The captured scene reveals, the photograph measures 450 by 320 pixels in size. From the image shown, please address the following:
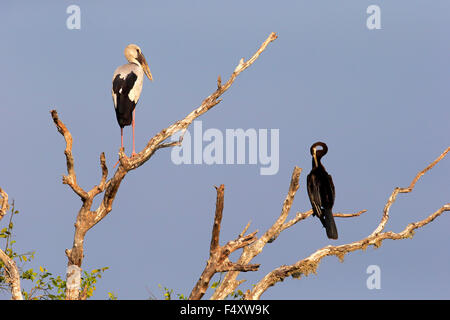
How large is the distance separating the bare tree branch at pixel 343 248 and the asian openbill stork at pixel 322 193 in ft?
2.46

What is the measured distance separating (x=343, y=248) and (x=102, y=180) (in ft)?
12.4

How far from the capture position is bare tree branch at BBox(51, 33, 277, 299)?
1188cm

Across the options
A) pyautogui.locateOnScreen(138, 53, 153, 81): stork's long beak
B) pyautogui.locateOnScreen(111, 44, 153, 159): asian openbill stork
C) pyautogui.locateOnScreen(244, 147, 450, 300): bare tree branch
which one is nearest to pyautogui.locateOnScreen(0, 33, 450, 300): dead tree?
pyautogui.locateOnScreen(244, 147, 450, 300): bare tree branch

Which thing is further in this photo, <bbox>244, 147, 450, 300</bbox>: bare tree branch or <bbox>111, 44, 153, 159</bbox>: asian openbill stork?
<bbox>111, 44, 153, 159</bbox>: asian openbill stork

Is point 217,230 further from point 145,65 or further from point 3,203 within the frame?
point 145,65

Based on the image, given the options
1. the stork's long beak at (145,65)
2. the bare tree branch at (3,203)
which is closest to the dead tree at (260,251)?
the bare tree branch at (3,203)

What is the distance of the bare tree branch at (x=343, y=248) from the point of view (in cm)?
1062

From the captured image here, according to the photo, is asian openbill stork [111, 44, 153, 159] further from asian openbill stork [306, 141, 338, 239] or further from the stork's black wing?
asian openbill stork [306, 141, 338, 239]

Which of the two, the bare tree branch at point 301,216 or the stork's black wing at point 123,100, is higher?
the stork's black wing at point 123,100

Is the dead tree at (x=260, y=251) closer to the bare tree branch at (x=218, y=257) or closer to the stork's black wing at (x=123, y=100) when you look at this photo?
the bare tree branch at (x=218, y=257)

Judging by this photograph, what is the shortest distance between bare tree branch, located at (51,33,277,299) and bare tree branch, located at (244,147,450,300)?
2.92m

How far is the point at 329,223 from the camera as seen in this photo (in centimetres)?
1233
